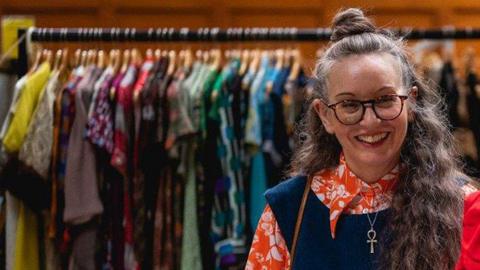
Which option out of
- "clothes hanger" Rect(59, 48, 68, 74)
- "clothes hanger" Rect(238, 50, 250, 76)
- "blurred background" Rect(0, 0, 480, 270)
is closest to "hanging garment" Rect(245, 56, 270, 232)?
"blurred background" Rect(0, 0, 480, 270)

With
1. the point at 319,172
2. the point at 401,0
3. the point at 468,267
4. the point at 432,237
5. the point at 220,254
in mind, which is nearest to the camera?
the point at 468,267

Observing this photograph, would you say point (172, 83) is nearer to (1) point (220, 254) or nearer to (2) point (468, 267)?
(1) point (220, 254)

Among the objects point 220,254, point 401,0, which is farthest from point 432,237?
point 401,0

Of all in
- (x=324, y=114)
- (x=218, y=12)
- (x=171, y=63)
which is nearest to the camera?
(x=324, y=114)

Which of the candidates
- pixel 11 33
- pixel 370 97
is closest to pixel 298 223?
pixel 370 97

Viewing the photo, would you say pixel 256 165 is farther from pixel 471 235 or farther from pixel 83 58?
pixel 471 235

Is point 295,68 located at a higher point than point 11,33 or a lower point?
lower

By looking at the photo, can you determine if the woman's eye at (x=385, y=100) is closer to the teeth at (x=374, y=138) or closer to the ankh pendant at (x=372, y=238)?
the teeth at (x=374, y=138)

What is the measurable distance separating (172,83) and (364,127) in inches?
51.2

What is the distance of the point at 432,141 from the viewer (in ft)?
4.96

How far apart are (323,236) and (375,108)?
25 cm

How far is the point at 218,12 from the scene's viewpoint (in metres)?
4.62

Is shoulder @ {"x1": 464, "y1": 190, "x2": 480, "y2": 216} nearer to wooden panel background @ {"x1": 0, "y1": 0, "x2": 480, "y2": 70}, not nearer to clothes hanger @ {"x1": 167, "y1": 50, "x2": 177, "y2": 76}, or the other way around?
clothes hanger @ {"x1": 167, "y1": 50, "x2": 177, "y2": 76}

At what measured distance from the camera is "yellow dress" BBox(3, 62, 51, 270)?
2.61 metres
